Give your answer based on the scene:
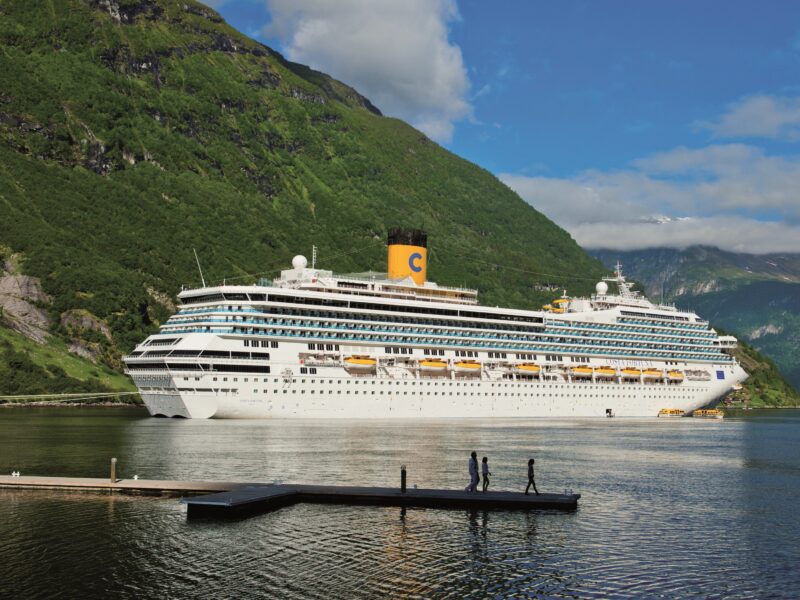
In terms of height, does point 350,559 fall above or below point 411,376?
below

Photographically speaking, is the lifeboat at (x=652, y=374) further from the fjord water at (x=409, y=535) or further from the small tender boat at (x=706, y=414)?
the fjord water at (x=409, y=535)

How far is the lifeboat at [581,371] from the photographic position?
434ft

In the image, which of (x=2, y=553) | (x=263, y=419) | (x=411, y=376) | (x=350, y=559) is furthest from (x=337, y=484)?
(x=411, y=376)

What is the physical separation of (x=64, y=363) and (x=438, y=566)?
163022mm

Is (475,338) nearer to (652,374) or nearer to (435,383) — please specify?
(435,383)

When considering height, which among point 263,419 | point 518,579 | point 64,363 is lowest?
point 518,579

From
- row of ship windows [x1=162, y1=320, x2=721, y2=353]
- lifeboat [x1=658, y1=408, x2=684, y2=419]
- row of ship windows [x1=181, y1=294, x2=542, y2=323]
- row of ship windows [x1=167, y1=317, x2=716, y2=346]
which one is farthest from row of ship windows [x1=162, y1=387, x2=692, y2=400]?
row of ship windows [x1=181, y1=294, x2=542, y2=323]

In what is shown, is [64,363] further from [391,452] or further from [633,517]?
[633,517]

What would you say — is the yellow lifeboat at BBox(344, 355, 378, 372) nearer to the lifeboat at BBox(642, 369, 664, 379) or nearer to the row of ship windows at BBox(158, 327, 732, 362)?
the row of ship windows at BBox(158, 327, 732, 362)

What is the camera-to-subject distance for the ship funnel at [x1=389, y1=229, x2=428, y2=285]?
133m

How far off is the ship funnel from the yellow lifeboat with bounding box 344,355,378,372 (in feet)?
81.9

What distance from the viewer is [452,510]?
126 feet

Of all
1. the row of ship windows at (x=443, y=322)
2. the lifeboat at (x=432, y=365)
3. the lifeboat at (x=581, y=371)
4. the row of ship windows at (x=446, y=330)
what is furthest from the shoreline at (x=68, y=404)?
the lifeboat at (x=581, y=371)

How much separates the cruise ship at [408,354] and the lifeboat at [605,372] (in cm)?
28
